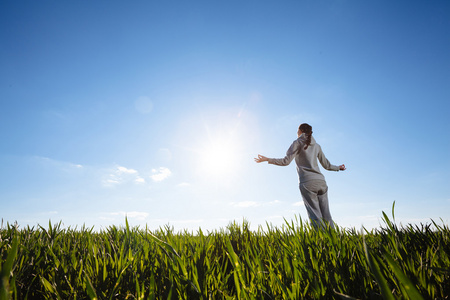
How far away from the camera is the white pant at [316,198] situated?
504 centimetres

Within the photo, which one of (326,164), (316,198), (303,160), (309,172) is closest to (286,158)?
(303,160)

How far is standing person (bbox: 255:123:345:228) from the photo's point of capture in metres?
5.10

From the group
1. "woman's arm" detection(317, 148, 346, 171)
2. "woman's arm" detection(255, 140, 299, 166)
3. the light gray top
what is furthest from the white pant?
"woman's arm" detection(317, 148, 346, 171)

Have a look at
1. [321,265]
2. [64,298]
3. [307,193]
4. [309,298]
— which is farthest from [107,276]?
[307,193]

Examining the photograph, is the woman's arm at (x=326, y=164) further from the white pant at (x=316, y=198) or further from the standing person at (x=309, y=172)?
the white pant at (x=316, y=198)

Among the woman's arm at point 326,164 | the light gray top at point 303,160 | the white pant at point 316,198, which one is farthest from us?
the woman's arm at point 326,164

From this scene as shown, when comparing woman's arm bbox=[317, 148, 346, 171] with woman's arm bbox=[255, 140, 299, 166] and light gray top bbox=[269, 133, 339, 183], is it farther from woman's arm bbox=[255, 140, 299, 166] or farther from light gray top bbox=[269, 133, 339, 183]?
woman's arm bbox=[255, 140, 299, 166]

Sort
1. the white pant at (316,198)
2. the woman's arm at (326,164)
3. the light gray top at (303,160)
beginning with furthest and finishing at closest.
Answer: the woman's arm at (326,164) < the light gray top at (303,160) < the white pant at (316,198)

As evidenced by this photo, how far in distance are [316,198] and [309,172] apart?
0.54m

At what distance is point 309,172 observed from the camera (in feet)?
17.3

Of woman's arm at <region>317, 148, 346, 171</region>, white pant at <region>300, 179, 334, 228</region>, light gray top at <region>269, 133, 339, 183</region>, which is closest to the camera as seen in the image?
white pant at <region>300, 179, 334, 228</region>

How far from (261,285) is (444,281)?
831 millimetres

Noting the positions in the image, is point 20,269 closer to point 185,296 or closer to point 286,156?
point 185,296

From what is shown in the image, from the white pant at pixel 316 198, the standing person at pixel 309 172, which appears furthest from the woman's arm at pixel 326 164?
the white pant at pixel 316 198
